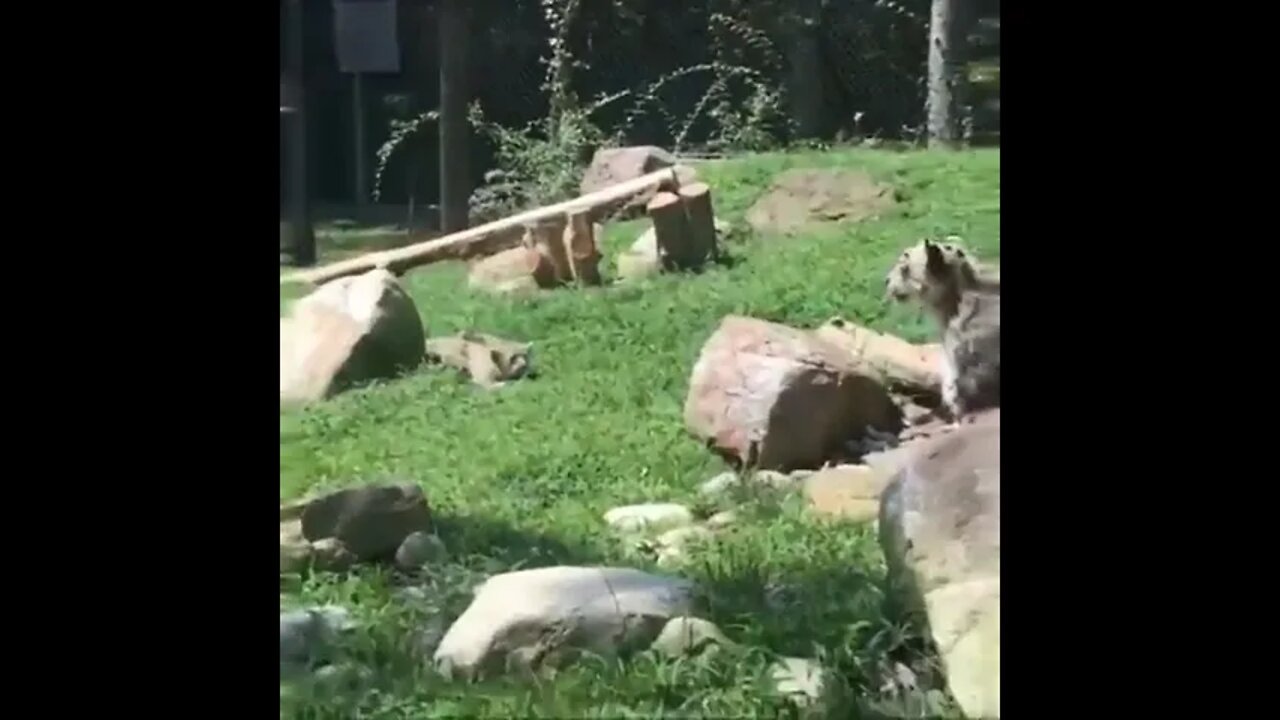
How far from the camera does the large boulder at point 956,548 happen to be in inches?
85.7

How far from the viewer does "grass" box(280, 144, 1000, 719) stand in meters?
2.28

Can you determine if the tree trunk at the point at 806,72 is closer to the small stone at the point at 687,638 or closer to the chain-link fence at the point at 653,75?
the chain-link fence at the point at 653,75

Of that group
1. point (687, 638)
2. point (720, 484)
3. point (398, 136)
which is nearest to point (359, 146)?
point (398, 136)

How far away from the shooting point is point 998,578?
2.17m

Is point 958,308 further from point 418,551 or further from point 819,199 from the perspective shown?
point 418,551

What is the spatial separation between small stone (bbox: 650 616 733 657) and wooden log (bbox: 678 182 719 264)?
539 mm

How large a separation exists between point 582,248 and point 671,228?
0.46 ft

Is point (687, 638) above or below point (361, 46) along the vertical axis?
below

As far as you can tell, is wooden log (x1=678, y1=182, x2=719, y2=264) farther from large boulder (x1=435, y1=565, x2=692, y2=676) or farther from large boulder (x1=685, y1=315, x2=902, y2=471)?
large boulder (x1=435, y1=565, x2=692, y2=676)

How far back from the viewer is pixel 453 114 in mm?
2416

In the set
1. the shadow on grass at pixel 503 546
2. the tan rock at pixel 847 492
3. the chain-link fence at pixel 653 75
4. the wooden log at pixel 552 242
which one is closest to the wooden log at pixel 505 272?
the wooden log at pixel 552 242
